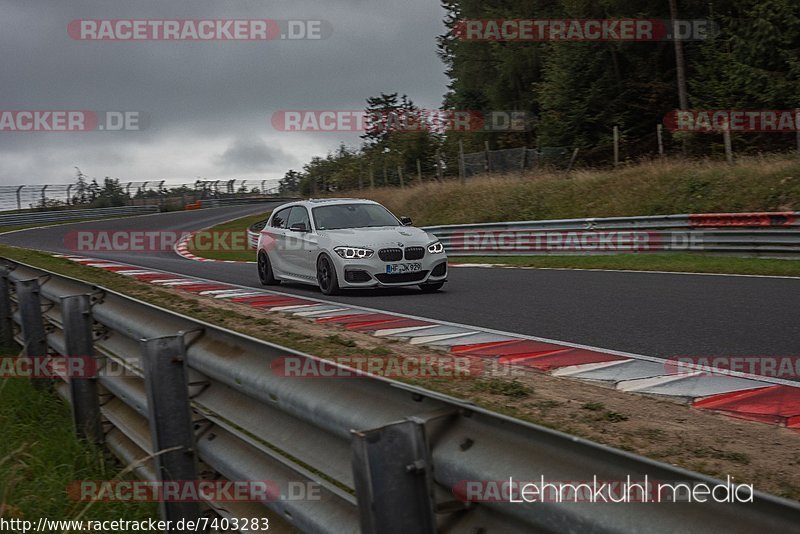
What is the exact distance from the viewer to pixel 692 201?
2166 centimetres

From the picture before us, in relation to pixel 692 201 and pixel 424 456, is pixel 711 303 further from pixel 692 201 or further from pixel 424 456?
pixel 692 201

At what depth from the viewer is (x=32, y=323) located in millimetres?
6836

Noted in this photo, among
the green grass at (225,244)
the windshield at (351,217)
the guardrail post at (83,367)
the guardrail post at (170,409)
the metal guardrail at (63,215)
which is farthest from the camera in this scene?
the metal guardrail at (63,215)

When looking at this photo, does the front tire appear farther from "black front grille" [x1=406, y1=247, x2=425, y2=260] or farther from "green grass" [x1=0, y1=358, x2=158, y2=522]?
"green grass" [x1=0, y1=358, x2=158, y2=522]

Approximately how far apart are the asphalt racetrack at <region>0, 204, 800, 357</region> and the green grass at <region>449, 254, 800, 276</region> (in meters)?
1.19

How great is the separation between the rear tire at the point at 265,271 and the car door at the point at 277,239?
0.14 metres

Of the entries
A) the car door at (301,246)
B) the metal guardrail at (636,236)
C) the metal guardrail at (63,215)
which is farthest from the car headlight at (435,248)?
the metal guardrail at (63,215)

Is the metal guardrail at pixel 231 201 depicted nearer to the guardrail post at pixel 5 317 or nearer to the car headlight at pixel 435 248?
the car headlight at pixel 435 248

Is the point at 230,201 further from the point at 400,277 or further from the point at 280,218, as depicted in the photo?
the point at 400,277

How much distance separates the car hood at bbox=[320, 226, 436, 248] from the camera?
12281 millimetres

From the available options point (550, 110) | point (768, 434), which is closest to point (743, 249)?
point (768, 434)

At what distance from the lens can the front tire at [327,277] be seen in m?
12.3

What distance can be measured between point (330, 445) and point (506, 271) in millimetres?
13401


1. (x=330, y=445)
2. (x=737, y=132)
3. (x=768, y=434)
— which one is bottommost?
(x=768, y=434)
